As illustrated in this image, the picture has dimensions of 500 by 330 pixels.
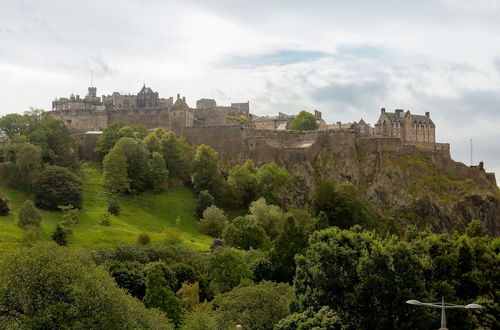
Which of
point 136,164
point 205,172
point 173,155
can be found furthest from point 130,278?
point 173,155

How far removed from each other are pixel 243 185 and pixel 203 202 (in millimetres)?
8944

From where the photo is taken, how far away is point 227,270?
72.9m

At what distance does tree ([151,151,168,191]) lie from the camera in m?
115

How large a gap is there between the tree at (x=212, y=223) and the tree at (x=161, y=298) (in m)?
39.4

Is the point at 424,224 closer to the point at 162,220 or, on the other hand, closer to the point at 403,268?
the point at 162,220

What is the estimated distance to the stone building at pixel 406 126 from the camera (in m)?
157

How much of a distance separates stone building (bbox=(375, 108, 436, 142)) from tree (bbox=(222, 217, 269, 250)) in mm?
67700

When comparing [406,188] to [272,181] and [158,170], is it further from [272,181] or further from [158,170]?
[158,170]

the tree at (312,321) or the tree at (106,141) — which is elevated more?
the tree at (106,141)

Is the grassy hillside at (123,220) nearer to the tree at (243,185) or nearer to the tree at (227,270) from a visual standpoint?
the tree at (243,185)

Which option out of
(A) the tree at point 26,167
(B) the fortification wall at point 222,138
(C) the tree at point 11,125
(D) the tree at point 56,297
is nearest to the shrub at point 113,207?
(A) the tree at point 26,167

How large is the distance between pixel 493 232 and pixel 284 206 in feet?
114

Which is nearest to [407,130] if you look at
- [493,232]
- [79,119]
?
[493,232]

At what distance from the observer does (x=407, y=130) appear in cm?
15875
